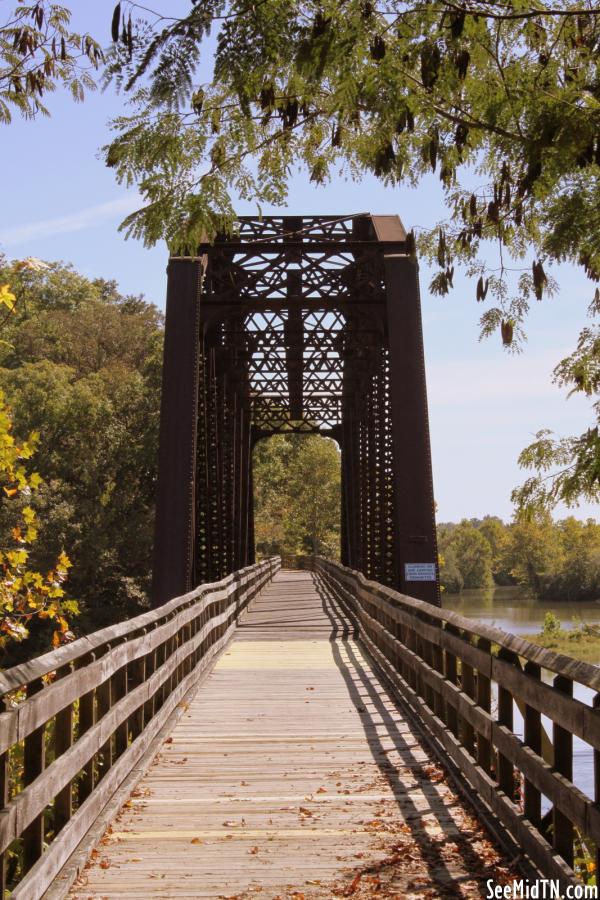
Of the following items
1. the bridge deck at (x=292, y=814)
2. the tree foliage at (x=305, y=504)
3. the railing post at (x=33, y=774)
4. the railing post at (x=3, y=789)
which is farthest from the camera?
the tree foliage at (x=305, y=504)

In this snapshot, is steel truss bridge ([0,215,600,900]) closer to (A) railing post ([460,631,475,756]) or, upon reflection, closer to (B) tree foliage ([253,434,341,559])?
(A) railing post ([460,631,475,756])

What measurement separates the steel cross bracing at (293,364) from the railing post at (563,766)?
4.32m

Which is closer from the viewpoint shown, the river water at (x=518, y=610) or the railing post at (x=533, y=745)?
the railing post at (x=533, y=745)

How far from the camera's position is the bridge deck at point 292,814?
4672mm

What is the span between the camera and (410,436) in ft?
47.7

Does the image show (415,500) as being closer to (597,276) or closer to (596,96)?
(597,276)

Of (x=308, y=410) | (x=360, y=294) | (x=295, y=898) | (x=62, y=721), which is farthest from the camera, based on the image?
(x=308, y=410)

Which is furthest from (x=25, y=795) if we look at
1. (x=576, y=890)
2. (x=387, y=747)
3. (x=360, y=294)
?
(x=360, y=294)

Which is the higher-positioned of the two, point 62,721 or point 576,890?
point 62,721

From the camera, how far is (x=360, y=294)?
19.6 metres

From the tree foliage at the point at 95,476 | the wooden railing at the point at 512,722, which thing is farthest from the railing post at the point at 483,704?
the tree foliage at the point at 95,476

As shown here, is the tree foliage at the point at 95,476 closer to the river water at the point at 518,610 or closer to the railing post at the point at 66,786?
the river water at the point at 518,610

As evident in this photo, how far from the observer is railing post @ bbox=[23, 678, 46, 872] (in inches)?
161

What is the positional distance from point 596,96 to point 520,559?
108 metres
